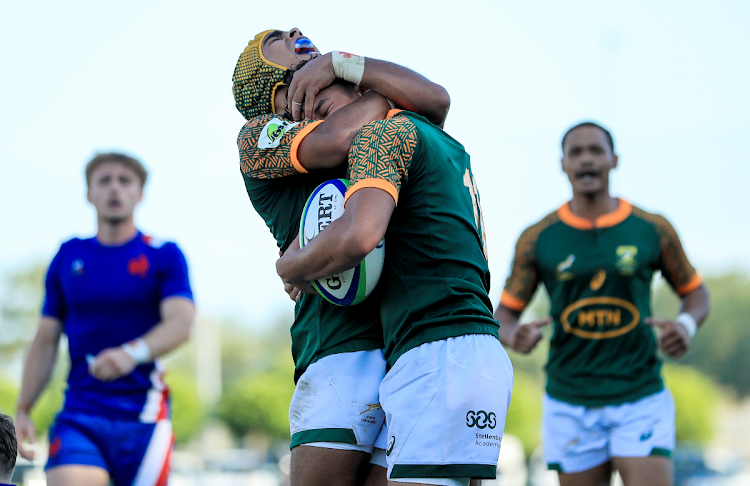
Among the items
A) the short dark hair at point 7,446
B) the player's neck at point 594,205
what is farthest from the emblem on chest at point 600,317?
the short dark hair at point 7,446

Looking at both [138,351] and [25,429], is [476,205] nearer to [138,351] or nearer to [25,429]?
[138,351]

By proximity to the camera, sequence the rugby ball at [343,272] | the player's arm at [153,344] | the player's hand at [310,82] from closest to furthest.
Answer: the rugby ball at [343,272] < the player's hand at [310,82] < the player's arm at [153,344]

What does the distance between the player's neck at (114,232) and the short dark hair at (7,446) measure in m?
3.39

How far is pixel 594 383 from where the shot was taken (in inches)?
238

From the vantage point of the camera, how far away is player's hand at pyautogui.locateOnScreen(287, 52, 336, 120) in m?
3.38

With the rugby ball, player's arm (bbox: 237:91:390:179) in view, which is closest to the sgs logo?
the rugby ball

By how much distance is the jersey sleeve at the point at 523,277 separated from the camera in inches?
260

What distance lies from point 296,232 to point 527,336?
9.31ft

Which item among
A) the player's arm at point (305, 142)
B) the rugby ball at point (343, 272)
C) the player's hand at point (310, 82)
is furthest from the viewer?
the player's hand at point (310, 82)

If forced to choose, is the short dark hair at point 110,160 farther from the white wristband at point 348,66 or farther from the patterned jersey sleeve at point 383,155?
the patterned jersey sleeve at point 383,155

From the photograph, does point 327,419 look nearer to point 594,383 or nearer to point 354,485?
point 354,485

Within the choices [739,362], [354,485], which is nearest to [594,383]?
[354,485]

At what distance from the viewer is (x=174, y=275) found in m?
5.59

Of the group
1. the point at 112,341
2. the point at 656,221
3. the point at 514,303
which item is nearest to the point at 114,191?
the point at 112,341
